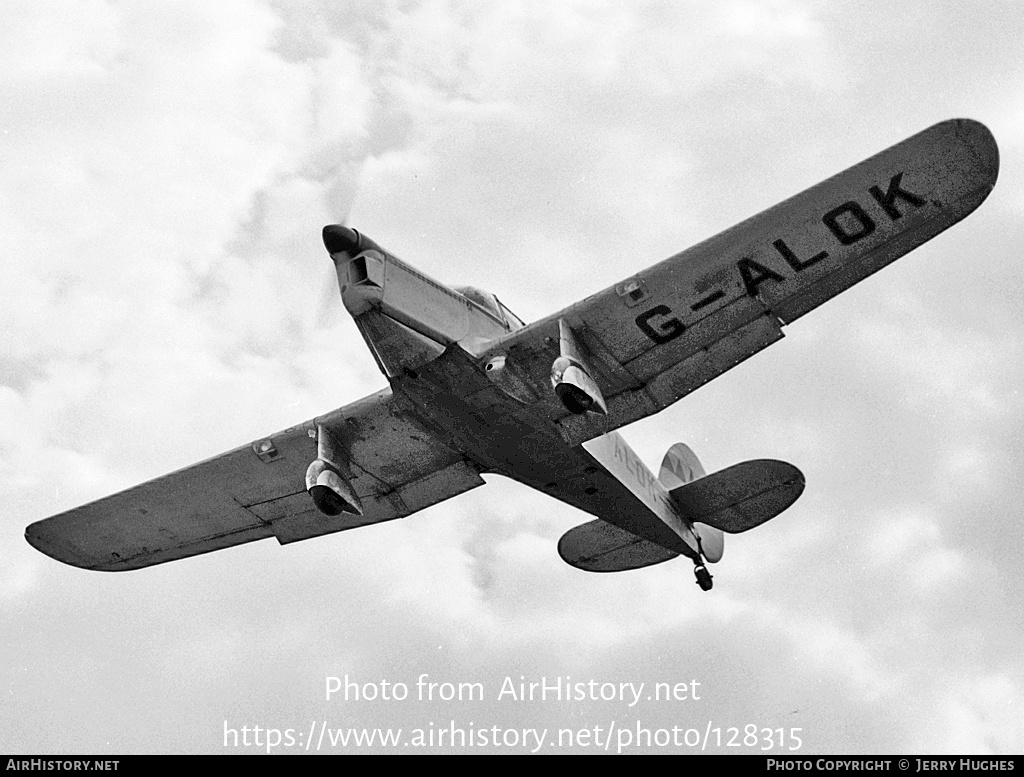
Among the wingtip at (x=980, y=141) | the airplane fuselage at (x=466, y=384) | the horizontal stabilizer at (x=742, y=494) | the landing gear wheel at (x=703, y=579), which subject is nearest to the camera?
the wingtip at (x=980, y=141)

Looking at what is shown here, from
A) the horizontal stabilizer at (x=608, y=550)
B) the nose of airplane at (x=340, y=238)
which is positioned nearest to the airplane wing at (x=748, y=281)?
the nose of airplane at (x=340, y=238)

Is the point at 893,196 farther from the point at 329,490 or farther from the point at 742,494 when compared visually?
the point at 329,490

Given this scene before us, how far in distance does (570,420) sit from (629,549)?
535 centimetres

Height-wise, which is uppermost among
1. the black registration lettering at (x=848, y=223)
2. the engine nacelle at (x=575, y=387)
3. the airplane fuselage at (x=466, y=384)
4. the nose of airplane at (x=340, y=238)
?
the nose of airplane at (x=340, y=238)

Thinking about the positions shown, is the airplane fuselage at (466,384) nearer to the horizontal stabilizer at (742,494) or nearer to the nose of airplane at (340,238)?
the nose of airplane at (340,238)

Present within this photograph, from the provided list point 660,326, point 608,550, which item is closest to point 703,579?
point 608,550

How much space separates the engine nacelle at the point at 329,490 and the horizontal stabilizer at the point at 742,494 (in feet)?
19.2

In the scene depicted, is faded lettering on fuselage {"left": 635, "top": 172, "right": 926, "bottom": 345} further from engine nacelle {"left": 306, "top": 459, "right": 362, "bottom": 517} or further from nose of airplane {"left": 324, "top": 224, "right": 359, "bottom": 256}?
engine nacelle {"left": 306, "top": 459, "right": 362, "bottom": 517}

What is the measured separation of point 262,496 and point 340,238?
671 centimetres

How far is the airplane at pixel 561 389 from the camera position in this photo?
52.0 ft

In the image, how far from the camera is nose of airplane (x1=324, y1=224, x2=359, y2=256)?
16.0m

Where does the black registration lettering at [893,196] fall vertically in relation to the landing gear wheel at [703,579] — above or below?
above

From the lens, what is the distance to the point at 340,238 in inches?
629
